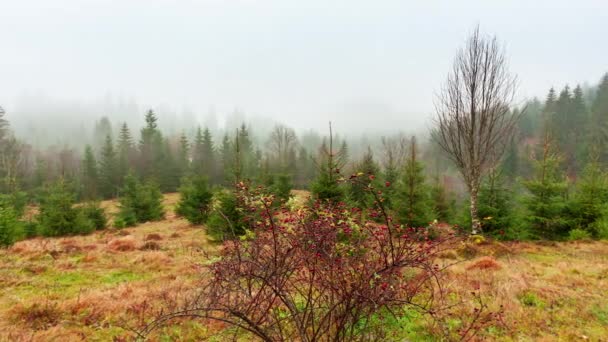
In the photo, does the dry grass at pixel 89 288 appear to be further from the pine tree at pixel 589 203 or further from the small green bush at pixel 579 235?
the pine tree at pixel 589 203

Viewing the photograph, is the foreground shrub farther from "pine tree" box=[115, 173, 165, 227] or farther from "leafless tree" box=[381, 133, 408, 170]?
"leafless tree" box=[381, 133, 408, 170]

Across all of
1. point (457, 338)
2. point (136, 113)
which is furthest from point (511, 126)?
point (136, 113)

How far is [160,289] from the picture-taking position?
19.3 ft

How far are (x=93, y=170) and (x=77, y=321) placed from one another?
46.1 m

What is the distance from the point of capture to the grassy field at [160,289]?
13.9ft

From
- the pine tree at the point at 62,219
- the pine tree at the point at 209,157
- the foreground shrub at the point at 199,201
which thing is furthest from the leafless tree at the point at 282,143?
the pine tree at the point at 62,219

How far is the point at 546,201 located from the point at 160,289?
16237mm

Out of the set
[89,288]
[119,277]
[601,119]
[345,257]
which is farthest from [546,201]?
[601,119]

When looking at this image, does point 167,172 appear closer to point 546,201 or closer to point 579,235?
point 546,201

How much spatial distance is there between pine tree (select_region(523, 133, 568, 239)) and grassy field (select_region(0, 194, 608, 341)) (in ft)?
9.11

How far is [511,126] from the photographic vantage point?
11125mm

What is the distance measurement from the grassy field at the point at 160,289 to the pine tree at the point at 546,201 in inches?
109

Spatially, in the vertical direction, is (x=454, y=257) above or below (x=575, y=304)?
below

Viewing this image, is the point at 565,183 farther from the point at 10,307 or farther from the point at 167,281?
the point at 10,307
